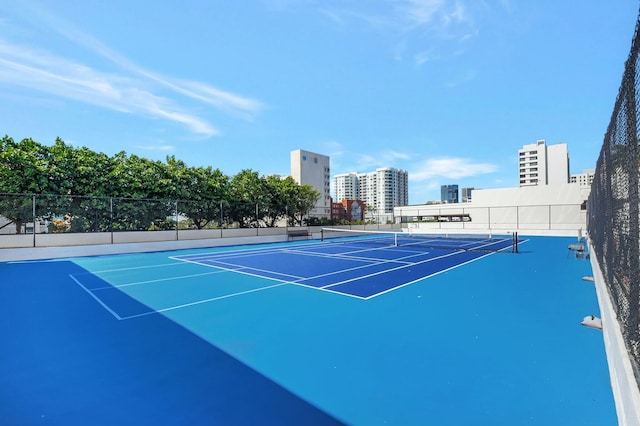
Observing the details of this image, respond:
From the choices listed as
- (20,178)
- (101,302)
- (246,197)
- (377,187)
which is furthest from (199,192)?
(377,187)

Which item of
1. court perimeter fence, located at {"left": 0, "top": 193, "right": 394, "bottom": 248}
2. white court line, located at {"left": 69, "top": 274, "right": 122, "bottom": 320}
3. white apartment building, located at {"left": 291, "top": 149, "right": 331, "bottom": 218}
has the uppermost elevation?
white apartment building, located at {"left": 291, "top": 149, "right": 331, "bottom": 218}

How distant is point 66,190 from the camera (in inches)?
644

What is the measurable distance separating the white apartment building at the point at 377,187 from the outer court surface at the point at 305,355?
141 m

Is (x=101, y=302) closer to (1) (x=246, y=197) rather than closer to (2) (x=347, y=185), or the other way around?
(1) (x=246, y=197)

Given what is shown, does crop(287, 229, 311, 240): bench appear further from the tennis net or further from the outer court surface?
the outer court surface

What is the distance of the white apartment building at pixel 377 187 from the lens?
5871 inches

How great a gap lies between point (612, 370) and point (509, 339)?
3.73 feet

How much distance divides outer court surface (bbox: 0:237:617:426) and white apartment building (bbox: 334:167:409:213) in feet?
464

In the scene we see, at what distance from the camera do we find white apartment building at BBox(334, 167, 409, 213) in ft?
489

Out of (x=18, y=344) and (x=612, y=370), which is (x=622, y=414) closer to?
(x=612, y=370)

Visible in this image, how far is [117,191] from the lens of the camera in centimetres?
1805

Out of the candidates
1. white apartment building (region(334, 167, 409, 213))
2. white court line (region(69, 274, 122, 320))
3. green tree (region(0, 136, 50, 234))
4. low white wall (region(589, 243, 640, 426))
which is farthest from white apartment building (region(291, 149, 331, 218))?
white apartment building (region(334, 167, 409, 213))

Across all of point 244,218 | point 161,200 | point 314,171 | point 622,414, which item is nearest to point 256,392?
point 622,414

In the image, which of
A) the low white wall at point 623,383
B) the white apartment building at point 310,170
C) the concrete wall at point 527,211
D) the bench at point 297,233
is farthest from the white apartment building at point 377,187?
the low white wall at point 623,383
